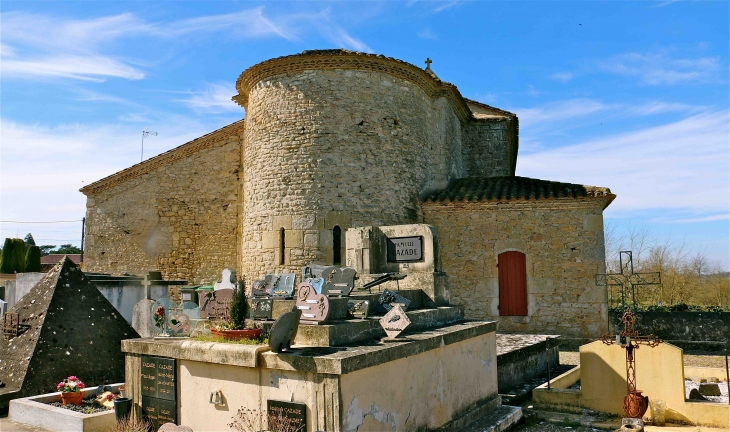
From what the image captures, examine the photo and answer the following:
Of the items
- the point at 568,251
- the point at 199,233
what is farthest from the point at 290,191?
the point at 568,251

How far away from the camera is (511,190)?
15.0 m

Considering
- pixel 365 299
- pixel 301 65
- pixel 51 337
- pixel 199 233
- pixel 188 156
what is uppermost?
pixel 301 65

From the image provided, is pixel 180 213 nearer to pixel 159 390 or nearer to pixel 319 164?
pixel 319 164

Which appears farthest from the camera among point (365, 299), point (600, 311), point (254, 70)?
point (254, 70)

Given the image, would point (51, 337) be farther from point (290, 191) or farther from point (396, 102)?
point (396, 102)

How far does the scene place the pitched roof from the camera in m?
14.0

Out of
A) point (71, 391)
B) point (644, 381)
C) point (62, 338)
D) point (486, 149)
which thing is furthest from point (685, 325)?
point (62, 338)

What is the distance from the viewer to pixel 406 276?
8609 mm

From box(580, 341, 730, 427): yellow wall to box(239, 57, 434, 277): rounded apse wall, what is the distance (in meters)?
6.92

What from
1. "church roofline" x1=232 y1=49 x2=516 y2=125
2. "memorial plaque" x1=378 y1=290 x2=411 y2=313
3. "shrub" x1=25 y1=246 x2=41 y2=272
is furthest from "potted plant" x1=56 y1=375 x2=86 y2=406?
"shrub" x1=25 y1=246 x2=41 y2=272

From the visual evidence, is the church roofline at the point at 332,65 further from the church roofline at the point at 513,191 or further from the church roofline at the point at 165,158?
the church roofline at the point at 513,191

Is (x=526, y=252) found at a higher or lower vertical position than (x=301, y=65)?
lower

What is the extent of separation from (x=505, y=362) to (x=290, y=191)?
7.09 metres

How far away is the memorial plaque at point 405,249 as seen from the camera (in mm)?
8727
